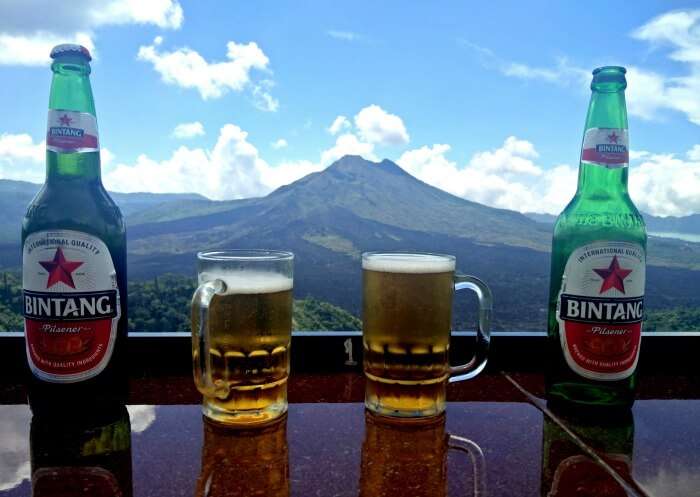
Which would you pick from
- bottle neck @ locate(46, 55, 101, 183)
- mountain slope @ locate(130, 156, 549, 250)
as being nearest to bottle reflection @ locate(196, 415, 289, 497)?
bottle neck @ locate(46, 55, 101, 183)

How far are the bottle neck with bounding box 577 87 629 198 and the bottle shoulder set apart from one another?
969 mm

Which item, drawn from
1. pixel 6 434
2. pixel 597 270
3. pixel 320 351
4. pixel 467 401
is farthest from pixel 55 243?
pixel 597 270

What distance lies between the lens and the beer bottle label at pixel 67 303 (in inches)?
41.6

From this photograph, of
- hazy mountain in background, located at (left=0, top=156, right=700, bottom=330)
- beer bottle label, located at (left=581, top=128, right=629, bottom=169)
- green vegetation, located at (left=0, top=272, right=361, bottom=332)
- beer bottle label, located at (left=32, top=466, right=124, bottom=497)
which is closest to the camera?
beer bottle label, located at (left=32, top=466, right=124, bottom=497)

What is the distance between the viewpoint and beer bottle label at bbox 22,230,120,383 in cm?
106

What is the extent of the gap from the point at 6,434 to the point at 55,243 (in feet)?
1.17

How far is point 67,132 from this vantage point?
114cm

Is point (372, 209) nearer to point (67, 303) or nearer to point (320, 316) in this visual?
point (320, 316)

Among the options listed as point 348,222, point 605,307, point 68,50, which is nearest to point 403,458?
point 605,307

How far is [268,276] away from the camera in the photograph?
41.4 inches

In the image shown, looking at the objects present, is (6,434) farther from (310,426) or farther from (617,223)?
(617,223)

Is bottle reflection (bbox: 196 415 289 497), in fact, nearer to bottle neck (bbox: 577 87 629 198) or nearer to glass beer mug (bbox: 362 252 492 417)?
glass beer mug (bbox: 362 252 492 417)

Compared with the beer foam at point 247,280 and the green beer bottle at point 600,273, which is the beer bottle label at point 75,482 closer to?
the beer foam at point 247,280

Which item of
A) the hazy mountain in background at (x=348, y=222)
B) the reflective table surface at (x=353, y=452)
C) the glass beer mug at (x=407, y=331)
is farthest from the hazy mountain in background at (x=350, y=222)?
the glass beer mug at (x=407, y=331)
